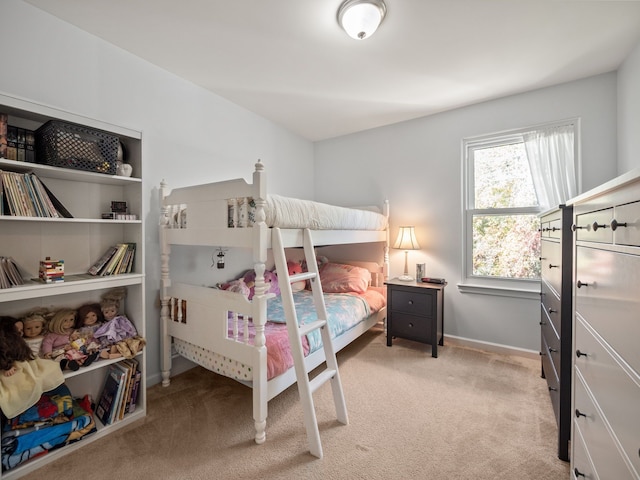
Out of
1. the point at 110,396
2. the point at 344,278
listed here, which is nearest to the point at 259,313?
the point at 110,396

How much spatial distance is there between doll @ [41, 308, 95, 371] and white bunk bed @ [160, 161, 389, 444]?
1.96ft

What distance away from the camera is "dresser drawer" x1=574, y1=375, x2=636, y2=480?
2.71 feet

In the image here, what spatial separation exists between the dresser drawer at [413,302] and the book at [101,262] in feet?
8.11

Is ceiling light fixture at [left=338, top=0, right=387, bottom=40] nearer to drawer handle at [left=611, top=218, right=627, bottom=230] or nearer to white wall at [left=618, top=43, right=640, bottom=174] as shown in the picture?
drawer handle at [left=611, top=218, right=627, bottom=230]

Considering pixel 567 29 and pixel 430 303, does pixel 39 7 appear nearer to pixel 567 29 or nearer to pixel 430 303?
pixel 567 29

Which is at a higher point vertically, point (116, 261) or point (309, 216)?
point (309, 216)

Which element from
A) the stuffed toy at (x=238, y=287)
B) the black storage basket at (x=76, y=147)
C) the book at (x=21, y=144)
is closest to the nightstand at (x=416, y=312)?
the stuffed toy at (x=238, y=287)

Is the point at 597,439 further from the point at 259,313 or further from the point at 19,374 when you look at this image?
the point at 19,374

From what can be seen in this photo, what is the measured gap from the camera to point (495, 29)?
1870 millimetres

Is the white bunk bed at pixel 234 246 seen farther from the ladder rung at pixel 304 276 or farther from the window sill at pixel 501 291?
the window sill at pixel 501 291

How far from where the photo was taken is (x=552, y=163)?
2611mm

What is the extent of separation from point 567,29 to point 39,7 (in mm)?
3285

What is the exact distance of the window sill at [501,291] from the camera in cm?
274

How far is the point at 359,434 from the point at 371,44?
8.42 feet
